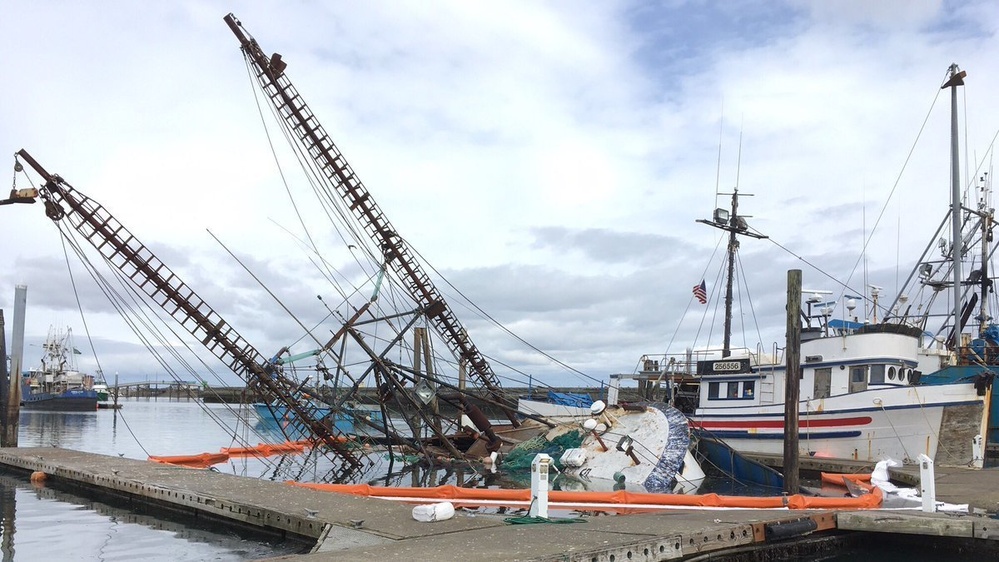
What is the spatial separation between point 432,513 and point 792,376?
1009cm

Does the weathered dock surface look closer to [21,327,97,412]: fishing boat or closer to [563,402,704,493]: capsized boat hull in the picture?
[563,402,704,493]: capsized boat hull

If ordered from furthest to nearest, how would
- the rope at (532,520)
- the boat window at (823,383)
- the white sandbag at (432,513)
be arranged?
the boat window at (823,383), the rope at (532,520), the white sandbag at (432,513)

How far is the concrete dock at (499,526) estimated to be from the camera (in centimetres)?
923

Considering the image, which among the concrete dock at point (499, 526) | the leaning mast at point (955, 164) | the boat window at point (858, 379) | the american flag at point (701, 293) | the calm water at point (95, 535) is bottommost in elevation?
the calm water at point (95, 535)

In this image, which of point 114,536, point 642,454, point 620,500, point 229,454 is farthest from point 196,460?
point 620,500

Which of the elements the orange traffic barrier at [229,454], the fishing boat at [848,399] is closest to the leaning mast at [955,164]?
the fishing boat at [848,399]

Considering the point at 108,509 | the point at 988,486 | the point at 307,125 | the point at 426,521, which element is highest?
the point at 307,125

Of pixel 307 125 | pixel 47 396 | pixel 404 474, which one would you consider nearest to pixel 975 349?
pixel 404 474

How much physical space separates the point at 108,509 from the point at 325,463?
46.3 feet

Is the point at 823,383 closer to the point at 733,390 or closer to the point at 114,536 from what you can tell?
the point at 733,390

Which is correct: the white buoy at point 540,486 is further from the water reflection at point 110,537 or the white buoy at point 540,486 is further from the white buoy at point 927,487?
the white buoy at point 927,487

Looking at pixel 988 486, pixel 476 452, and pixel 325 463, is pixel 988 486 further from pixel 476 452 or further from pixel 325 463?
pixel 325 463

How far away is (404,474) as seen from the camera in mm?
26688

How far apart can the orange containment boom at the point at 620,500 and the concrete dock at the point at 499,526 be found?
3.20ft
